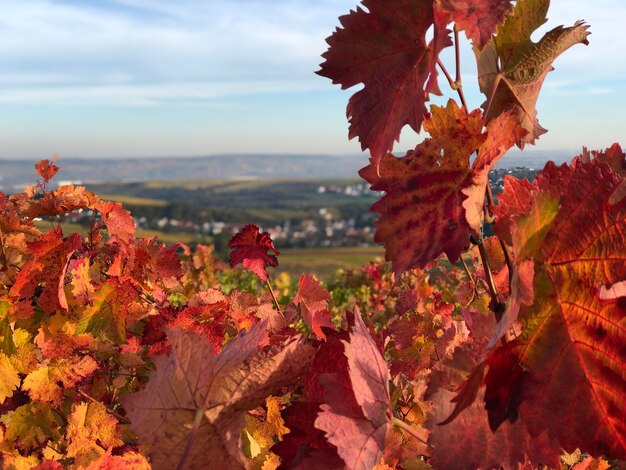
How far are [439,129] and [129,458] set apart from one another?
899mm

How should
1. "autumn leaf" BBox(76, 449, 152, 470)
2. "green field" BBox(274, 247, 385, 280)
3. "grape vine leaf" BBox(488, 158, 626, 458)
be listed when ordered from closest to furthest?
"grape vine leaf" BBox(488, 158, 626, 458) → "autumn leaf" BBox(76, 449, 152, 470) → "green field" BBox(274, 247, 385, 280)

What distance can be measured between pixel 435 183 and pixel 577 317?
1.07 feet

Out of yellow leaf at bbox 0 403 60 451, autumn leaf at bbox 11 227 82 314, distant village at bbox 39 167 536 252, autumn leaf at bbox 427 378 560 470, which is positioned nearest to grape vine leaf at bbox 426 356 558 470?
autumn leaf at bbox 427 378 560 470

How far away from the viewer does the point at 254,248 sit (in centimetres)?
260

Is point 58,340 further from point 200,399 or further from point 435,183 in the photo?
point 435,183

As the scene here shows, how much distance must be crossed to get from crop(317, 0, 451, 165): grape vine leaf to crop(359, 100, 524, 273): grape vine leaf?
0.04 m

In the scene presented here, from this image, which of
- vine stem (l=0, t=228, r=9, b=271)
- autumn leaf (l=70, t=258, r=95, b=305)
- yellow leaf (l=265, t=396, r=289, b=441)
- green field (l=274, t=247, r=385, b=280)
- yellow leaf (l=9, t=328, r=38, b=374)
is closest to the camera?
yellow leaf (l=265, t=396, r=289, b=441)

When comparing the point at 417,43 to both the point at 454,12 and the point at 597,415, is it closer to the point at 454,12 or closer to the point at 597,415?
the point at 454,12

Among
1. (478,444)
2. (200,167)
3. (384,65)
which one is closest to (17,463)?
(478,444)

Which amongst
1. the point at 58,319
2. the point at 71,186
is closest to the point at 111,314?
the point at 58,319

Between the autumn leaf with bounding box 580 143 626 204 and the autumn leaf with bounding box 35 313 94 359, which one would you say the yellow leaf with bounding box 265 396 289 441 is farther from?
the autumn leaf with bounding box 580 143 626 204

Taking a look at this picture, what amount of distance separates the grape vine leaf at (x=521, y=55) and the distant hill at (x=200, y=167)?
153 metres

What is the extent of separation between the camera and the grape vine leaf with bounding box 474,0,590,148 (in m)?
1.41

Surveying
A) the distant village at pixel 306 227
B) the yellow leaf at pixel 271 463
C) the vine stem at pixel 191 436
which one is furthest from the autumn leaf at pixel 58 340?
the distant village at pixel 306 227
